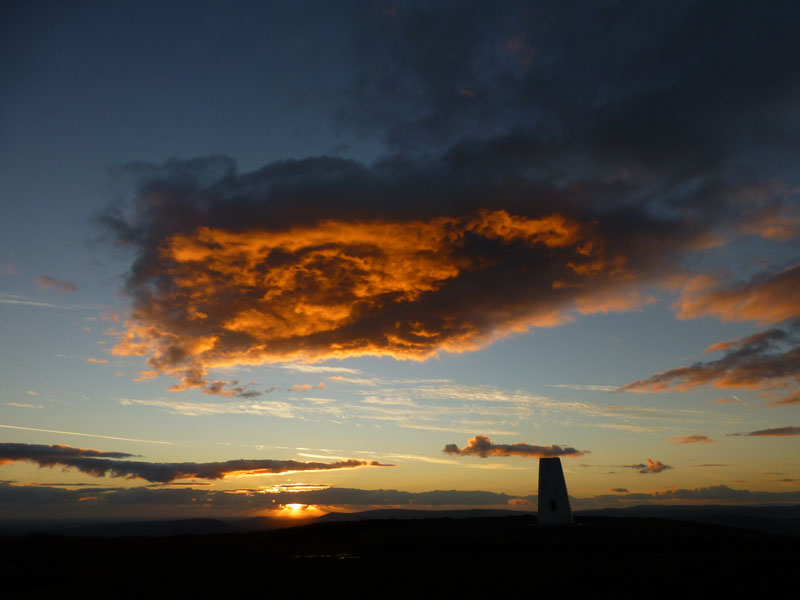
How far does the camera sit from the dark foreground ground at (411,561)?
25484mm

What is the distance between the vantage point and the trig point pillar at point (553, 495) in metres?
47.9

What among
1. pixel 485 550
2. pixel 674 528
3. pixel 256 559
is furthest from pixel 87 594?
pixel 674 528

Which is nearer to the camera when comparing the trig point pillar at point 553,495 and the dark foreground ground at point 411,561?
the dark foreground ground at point 411,561

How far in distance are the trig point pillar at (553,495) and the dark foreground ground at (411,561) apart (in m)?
3.30

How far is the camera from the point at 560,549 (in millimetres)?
35656

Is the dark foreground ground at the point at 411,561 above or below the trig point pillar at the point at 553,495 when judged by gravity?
below

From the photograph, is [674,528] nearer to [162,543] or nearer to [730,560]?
[730,560]

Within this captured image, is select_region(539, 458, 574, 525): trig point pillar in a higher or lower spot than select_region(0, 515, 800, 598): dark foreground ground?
higher

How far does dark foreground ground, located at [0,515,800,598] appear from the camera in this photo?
2548cm

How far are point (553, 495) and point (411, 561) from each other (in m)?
21.6

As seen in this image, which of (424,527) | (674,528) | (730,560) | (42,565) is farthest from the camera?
(424,527)

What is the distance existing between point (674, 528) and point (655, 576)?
66.8 ft

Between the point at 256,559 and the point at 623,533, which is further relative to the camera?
the point at 623,533

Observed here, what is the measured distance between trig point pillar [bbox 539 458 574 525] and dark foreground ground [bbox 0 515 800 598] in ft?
10.8
